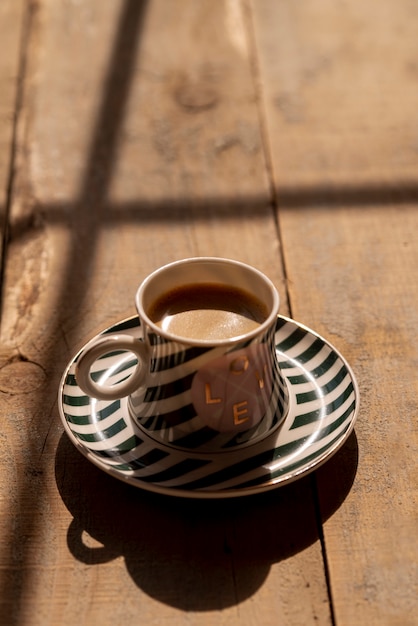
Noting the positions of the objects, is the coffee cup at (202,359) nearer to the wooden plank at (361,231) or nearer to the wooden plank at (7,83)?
the wooden plank at (361,231)

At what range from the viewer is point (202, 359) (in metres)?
0.75

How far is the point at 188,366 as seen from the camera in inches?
30.0

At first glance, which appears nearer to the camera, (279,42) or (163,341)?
(163,341)

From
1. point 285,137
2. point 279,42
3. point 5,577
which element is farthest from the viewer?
point 279,42

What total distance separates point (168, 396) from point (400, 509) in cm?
26

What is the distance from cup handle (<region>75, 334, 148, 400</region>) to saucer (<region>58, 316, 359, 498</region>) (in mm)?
45

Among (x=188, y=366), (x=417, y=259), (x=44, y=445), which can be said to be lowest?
(x=417, y=259)

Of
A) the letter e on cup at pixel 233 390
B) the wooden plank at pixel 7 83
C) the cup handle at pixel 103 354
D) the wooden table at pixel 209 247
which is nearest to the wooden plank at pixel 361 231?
the wooden table at pixel 209 247

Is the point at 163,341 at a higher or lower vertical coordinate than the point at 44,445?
higher

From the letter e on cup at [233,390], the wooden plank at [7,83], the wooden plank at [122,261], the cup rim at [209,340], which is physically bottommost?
the wooden plank at [122,261]

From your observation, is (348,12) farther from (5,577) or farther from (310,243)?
(5,577)

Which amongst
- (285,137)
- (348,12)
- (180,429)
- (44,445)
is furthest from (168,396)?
(348,12)

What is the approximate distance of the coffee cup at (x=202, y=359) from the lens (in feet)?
2.51

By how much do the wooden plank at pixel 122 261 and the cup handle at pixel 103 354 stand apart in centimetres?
10
